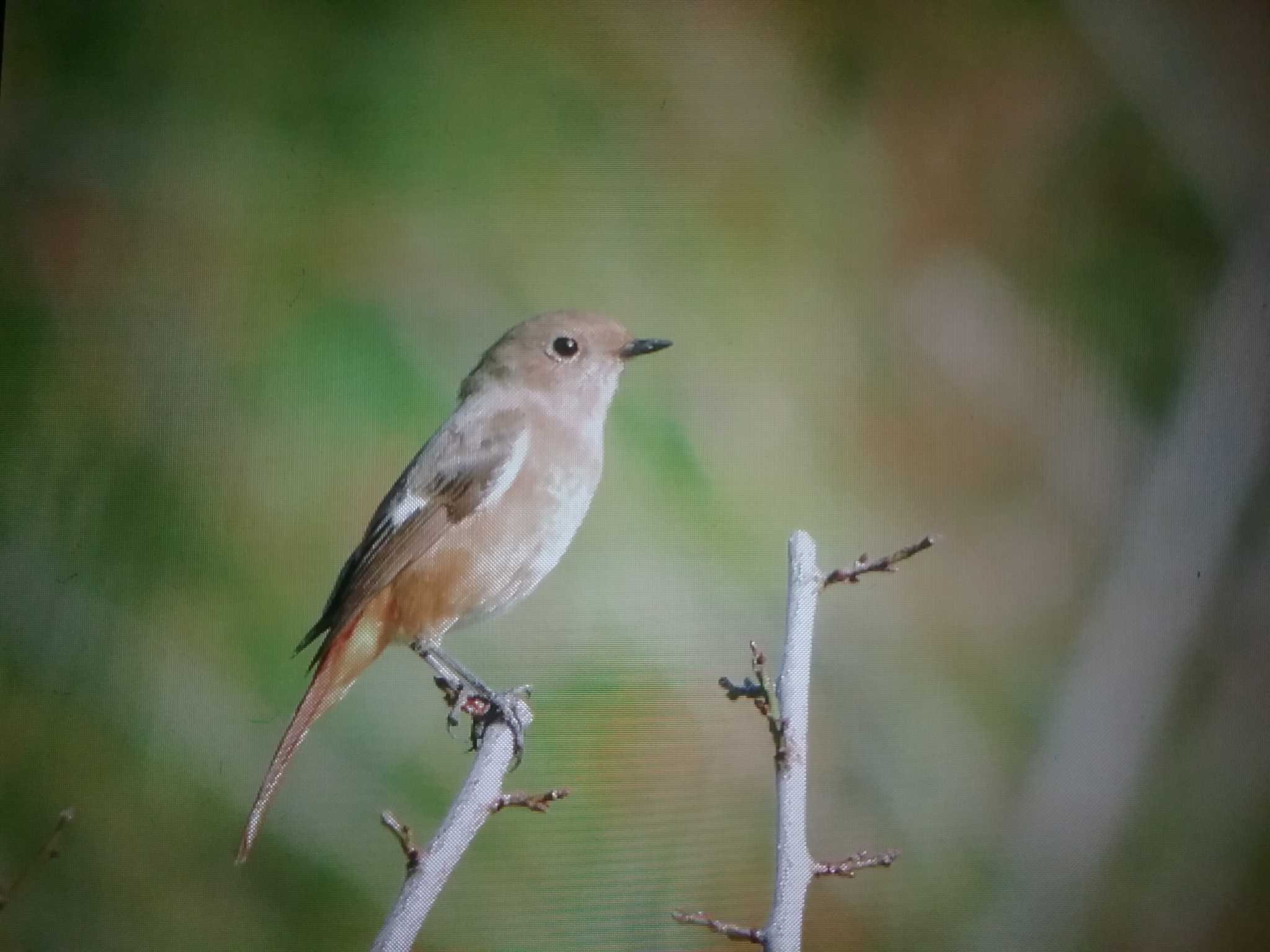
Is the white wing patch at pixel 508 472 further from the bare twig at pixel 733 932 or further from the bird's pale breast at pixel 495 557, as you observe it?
the bare twig at pixel 733 932

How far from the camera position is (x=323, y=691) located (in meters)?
1.60

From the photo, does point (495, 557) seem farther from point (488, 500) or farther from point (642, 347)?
point (642, 347)

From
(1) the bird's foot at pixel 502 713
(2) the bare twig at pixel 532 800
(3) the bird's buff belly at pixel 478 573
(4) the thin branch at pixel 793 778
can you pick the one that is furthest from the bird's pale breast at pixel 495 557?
(4) the thin branch at pixel 793 778

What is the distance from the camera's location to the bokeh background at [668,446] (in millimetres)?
1614

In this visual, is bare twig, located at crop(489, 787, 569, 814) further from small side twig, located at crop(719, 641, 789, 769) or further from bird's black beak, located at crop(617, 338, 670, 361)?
bird's black beak, located at crop(617, 338, 670, 361)

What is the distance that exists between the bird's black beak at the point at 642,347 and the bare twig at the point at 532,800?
→ 63cm

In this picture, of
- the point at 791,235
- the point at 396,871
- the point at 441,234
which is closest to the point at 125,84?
the point at 441,234

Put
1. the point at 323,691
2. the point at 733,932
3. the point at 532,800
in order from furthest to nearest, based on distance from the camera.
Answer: the point at 323,691 → the point at 532,800 → the point at 733,932

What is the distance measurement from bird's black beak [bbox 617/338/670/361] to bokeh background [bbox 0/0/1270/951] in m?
0.03

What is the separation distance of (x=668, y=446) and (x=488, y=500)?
28 cm

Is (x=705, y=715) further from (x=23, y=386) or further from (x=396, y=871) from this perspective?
(x=23, y=386)

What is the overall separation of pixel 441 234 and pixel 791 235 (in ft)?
1.73

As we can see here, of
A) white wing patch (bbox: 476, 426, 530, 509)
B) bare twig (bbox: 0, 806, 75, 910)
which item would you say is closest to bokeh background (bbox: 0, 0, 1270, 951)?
bare twig (bbox: 0, 806, 75, 910)

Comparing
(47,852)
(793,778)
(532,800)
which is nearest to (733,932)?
(793,778)
